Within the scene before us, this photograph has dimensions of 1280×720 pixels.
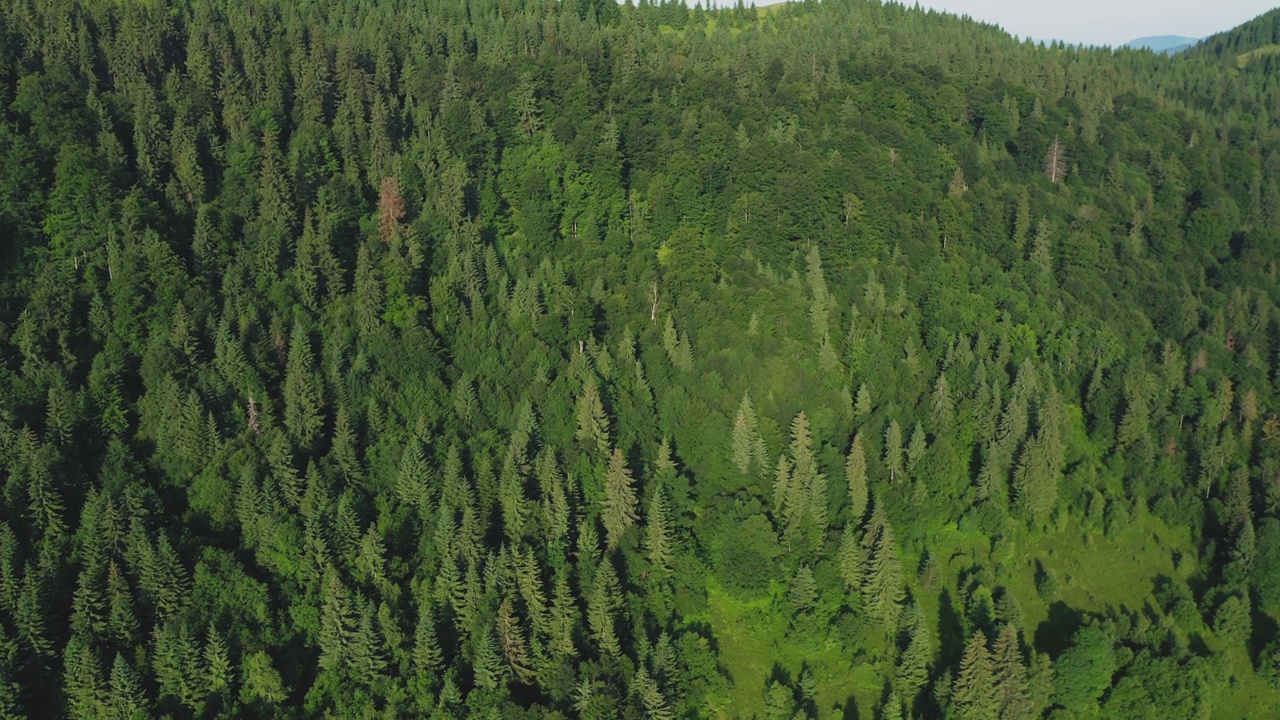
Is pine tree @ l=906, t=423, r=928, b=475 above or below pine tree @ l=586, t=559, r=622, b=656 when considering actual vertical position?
above

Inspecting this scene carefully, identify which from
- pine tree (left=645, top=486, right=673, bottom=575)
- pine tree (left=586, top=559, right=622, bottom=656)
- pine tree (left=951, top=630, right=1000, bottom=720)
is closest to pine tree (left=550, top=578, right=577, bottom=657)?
pine tree (left=586, top=559, right=622, bottom=656)

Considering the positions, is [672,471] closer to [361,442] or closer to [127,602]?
[361,442]

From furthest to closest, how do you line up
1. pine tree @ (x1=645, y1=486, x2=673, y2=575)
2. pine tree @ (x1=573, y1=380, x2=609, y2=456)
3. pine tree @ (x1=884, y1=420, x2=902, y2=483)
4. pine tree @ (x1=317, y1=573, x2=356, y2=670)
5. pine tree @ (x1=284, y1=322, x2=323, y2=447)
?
pine tree @ (x1=884, y1=420, x2=902, y2=483)
pine tree @ (x1=573, y1=380, x2=609, y2=456)
pine tree @ (x1=284, y1=322, x2=323, y2=447)
pine tree @ (x1=645, y1=486, x2=673, y2=575)
pine tree @ (x1=317, y1=573, x2=356, y2=670)

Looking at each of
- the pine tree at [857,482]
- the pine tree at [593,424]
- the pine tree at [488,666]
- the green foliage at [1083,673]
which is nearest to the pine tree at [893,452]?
the pine tree at [857,482]

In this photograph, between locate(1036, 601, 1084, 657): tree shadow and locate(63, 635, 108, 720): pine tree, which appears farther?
locate(1036, 601, 1084, 657): tree shadow

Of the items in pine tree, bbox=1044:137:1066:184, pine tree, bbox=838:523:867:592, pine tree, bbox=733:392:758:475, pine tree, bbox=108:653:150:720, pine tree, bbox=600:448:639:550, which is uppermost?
pine tree, bbox=1044:137:1066:184

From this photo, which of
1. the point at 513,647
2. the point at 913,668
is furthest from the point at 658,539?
the point at 913,668

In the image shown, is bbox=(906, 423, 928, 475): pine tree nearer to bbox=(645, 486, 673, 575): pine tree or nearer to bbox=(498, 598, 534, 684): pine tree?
bbox=(645, 486, 673, 575): pine tree
